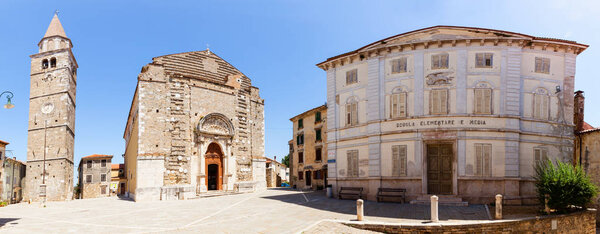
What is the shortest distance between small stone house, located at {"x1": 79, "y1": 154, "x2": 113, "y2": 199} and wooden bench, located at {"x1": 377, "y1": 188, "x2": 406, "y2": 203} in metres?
39.9

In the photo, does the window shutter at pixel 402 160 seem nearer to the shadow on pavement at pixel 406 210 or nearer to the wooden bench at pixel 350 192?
the shadow on pavement at pixel 406 210

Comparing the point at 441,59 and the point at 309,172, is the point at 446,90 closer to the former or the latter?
the point at 441,59

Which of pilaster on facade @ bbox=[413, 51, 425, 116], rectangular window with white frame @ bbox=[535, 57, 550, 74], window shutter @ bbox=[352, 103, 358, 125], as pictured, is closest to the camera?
rectangular window with white frame @ bbox=[535, 57, 550, 74]

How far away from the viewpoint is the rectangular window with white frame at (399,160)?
719 inches

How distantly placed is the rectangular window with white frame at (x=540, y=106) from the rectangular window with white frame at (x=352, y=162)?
932cm

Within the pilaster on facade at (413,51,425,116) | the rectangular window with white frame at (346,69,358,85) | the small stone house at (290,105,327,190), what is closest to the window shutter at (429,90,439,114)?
the pilaster on facade at (413,51,425,116)

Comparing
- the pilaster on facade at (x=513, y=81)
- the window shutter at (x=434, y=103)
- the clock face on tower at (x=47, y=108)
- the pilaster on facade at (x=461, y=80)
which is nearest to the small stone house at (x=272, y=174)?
the clock face on tower at (x=47, y=108)

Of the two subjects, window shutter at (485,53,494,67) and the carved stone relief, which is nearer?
window shutter at (485,53,494,67)

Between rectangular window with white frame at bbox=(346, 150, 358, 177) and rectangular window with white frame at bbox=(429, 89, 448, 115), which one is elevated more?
rectangular window with white frame at bbox=(429, 89, 448, 115)

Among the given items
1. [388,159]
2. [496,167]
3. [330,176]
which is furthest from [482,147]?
[330,176]

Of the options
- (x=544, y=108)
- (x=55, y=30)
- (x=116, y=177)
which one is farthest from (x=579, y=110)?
(x=116, y=177)

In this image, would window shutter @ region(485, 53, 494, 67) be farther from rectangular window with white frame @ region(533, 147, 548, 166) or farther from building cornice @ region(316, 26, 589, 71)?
rectangular window with white frame @ region(533, 147, 548, 166)

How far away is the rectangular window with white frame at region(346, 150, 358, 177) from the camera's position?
20.2 meters

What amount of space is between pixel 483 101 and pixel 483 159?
2867mm
